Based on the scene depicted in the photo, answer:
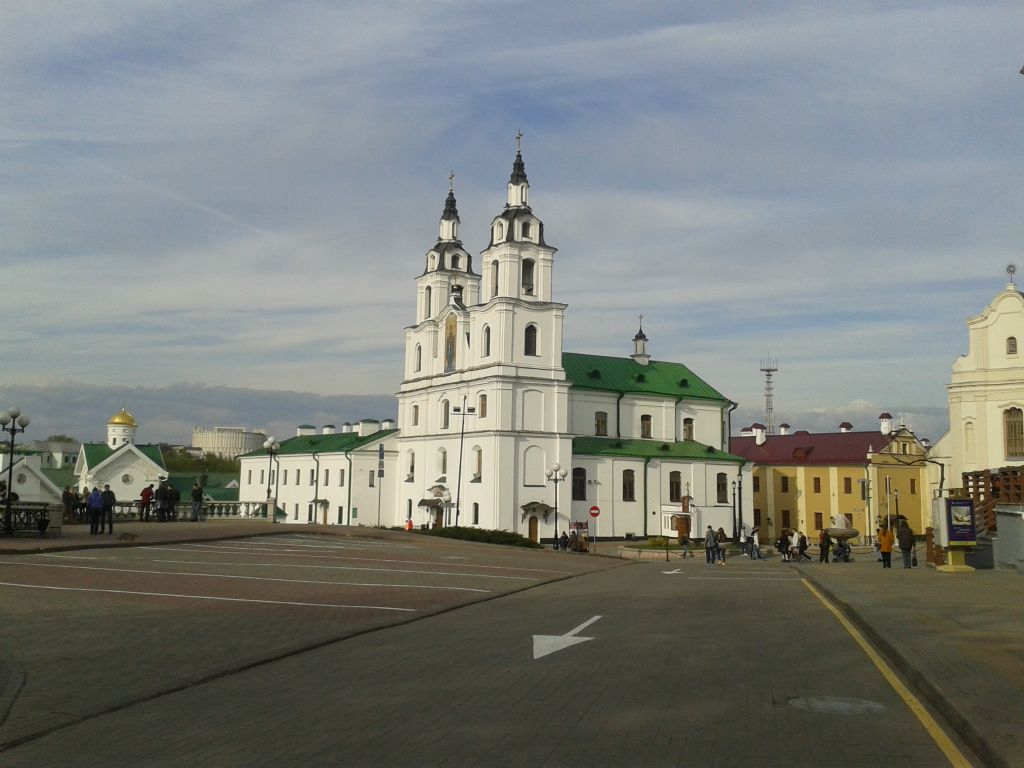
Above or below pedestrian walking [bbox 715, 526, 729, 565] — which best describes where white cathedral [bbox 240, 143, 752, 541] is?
above

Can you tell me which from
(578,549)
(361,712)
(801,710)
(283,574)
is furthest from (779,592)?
(578,549)

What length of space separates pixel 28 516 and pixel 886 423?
8190 centimetres

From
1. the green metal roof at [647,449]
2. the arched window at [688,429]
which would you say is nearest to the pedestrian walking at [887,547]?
the green metal roof at [647,449]

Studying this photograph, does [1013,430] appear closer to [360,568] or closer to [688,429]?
[688,429]

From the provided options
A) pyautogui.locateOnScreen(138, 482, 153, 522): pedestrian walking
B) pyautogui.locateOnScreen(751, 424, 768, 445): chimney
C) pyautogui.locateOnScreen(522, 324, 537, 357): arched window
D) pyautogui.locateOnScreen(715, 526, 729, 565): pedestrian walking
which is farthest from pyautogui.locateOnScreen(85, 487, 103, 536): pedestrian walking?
pyautogui.locateOnScreen(751, 424, 768, 445): chimney

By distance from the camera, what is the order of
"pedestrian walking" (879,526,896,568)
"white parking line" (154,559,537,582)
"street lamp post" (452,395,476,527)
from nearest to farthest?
"white parking line" (154,559,537,582) < "pedestrian walking" (879,526,896,568) < "street lamp post" (452,395,476,527)

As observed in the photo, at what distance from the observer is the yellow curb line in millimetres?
6910

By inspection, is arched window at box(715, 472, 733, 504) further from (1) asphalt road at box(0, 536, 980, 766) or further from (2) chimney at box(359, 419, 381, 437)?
(1) asphalt road at box(0, 536, 980, 766)

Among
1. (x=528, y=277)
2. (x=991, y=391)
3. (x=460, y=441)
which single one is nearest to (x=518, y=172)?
(x=528, y=277)

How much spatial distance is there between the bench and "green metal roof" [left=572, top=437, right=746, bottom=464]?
137 ft

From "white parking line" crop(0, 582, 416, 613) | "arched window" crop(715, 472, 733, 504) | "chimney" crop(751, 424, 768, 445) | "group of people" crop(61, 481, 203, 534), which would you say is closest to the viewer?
"white parking line" crop(0, 582, 416, 613)

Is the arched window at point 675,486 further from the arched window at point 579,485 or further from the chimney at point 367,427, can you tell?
the chimney at point 367,427

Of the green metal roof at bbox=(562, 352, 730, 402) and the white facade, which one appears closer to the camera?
the white facade

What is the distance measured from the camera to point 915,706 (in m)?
8.70
